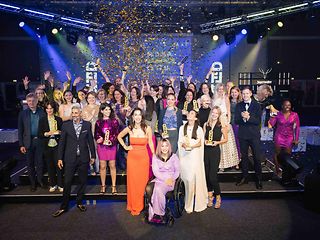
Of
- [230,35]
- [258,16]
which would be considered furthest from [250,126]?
[230,35]

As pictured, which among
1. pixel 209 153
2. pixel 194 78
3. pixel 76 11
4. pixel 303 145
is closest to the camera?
pixel 209 153

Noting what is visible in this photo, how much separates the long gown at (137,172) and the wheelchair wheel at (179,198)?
51 centimetres

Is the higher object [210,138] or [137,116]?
[137,116]

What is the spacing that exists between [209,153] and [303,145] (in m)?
4.66

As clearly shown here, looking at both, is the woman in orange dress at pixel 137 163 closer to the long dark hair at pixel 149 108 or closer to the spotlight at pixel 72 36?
the long dark hair at pixel 149 108

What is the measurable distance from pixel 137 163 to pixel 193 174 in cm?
87

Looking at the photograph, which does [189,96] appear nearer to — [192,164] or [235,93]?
[235,93]

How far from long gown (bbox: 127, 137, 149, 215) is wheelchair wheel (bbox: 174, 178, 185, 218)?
20.2 inches

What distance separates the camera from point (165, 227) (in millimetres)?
4336

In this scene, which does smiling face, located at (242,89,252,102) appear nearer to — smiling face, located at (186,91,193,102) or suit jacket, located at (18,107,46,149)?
smiling face, located at (186,91,193,102)

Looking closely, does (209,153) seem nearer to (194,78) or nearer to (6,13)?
(6,13)

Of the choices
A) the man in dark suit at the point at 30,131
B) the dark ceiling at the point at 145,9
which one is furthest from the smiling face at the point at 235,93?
the dark ceiling at the point at 145,9

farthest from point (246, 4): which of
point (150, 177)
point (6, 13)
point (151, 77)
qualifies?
point (150, 177)

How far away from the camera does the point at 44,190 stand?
548 cm
